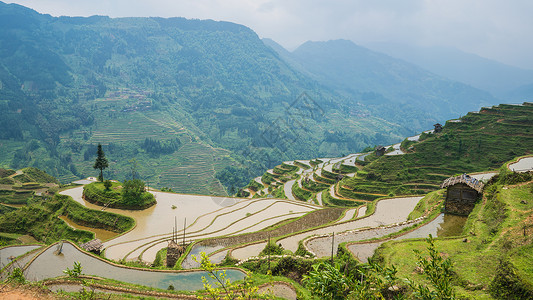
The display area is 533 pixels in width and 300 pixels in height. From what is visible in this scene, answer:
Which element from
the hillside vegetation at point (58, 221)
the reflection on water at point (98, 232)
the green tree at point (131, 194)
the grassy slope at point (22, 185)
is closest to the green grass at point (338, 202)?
the green tree at point (131, 194)

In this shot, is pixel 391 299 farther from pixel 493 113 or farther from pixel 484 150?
pixel 493 113

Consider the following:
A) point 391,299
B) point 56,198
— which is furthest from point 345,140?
point 391,299

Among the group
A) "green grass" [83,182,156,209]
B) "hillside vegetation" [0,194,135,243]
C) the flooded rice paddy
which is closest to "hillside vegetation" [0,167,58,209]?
"hillside vegetation" [0,194,135,243]

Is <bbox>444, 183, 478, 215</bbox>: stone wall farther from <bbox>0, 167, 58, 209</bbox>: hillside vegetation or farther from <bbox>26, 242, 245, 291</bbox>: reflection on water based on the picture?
<bbox>0, 167, 58, 209</bbox>: hillside vegetation

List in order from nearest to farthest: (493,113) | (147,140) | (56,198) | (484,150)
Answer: (56,198), (484,150), (493,113), (147,140)

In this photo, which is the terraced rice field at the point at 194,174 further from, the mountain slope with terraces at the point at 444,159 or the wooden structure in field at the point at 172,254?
the wooden structure in field at the point at 172,254

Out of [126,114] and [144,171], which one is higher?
[126,114]
